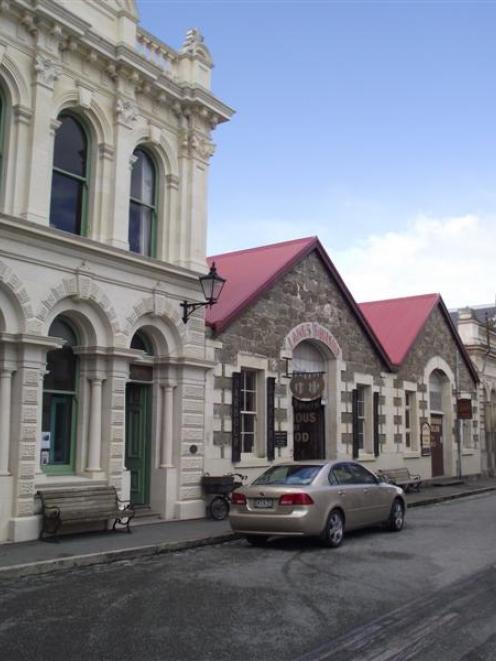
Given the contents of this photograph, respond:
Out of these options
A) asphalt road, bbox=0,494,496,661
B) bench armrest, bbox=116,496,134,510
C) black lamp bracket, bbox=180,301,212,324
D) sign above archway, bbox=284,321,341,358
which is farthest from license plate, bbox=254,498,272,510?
sign above archway, bbox=284,321,341,358

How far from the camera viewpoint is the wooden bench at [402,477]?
21.5 metres

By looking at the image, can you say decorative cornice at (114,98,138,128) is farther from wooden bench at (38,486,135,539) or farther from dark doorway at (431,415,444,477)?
dark doorway at (431,415,444,477)

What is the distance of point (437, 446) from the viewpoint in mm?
26969

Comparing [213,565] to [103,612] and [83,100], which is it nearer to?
[103,612]

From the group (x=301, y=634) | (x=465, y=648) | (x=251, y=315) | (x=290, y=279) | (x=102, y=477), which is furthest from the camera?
(x=290, y=279)

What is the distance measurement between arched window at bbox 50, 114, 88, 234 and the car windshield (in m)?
5.75

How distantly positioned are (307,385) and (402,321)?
10181 mm

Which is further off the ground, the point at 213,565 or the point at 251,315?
the point at 251,315

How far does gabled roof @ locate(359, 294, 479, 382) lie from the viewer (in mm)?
24875

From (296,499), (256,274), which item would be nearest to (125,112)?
(256,274)

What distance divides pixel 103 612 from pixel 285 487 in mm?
4792

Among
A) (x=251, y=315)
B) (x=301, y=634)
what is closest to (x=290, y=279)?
(x=251, y=315)

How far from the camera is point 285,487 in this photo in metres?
11.7

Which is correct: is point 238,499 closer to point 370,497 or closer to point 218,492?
point 370,497
